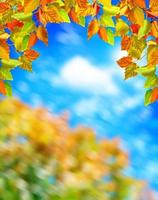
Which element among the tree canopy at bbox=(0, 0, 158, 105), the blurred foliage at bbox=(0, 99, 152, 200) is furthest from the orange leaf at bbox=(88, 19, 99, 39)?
the blurred foliage at bbox=(0, 99, 152, 200)

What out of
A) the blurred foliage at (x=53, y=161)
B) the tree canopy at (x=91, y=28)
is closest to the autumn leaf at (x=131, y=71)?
the tree canopy at (x=91, y=28)

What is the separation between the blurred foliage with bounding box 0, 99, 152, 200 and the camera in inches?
383

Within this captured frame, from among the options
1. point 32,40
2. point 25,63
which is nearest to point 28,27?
point 32,40

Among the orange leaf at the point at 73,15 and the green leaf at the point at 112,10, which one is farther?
the orange leaf at the point at 73,15

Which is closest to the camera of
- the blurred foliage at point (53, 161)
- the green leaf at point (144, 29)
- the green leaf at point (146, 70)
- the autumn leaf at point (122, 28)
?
the green leaf at point (144, 29)

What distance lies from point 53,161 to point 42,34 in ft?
24.8

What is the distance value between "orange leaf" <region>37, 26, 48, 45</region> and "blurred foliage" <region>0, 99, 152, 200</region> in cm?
574

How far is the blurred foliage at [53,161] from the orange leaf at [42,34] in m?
5.74

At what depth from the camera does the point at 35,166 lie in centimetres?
1007

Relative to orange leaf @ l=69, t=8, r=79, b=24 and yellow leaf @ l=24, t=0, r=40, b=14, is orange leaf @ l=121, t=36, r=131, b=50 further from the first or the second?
yellow leaf @ l=24, t=0, r=40, b=14

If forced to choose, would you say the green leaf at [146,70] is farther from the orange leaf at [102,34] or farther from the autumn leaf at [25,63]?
the autumn leaf at [25,63]

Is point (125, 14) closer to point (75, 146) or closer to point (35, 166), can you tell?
point (35, 166)

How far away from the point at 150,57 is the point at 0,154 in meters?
7.29

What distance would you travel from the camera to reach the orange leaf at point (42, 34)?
10.6 ft
